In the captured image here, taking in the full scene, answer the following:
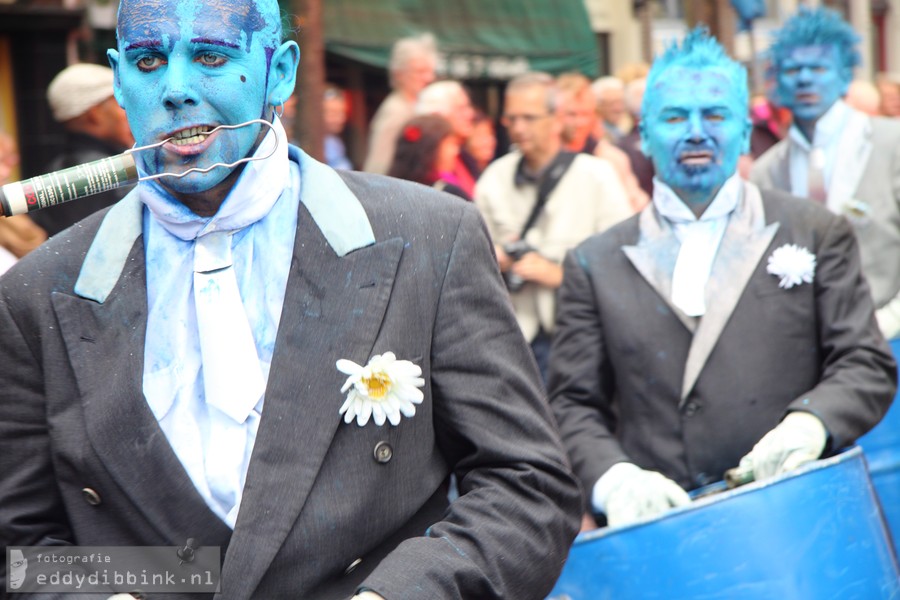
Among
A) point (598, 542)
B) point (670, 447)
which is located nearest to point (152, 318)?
point (598, 542)

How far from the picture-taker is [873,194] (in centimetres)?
534

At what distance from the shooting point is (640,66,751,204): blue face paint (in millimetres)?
3936

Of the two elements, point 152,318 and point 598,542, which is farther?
point 598,542

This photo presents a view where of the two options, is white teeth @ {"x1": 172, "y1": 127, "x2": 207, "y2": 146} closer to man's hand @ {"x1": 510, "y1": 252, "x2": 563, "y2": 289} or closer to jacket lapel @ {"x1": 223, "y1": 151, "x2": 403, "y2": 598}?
jacket lapel @ {"x1": 223, "y1": 151, "x2": 403, "y2": 598}

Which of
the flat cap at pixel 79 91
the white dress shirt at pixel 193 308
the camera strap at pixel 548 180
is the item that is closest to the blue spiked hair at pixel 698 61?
the camera strap at pixel 548 180

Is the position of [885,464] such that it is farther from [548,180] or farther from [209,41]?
[209,41]

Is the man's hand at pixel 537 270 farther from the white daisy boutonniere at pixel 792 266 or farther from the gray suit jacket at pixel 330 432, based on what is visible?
the gray suit jacket at pixel 330 432

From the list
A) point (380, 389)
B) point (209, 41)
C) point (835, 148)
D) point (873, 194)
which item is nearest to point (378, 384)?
point (380, 389)

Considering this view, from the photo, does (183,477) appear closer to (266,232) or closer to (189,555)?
(189,555)

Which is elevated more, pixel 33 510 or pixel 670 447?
pixel 33 510

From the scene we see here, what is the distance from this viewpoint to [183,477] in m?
2.31

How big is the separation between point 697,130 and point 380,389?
6.32 ft

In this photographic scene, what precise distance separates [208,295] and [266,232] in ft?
0.49

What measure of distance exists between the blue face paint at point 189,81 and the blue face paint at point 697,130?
6.06 ft
